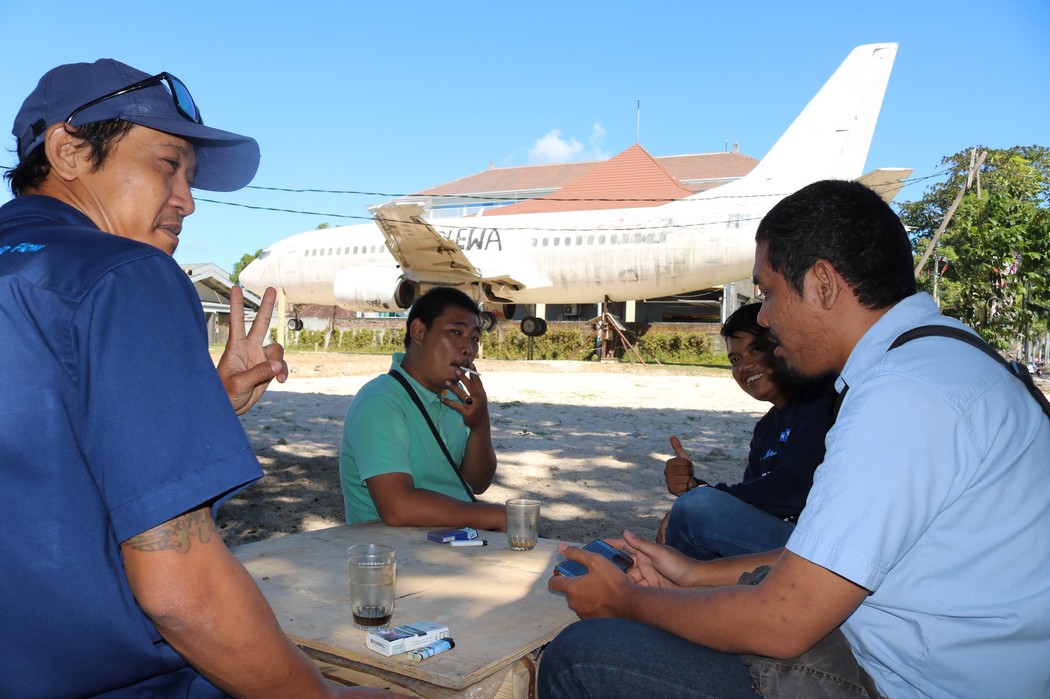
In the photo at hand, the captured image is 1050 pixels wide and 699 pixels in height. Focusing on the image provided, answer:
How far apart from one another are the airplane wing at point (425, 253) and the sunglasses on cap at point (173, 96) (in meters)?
18.0

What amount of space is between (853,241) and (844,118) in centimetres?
2099

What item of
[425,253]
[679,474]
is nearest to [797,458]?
[679,474]

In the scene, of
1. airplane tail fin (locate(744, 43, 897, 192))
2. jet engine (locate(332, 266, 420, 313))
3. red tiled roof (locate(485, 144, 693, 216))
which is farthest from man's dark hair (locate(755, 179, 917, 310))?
red tiled roof (locate(485, 144, 693, 216))

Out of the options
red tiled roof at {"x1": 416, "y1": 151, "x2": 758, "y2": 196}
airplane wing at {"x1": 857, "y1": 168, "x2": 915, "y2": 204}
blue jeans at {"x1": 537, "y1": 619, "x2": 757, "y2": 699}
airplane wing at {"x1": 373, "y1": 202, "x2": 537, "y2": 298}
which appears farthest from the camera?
red tiled roof at {"x1": 416, "y1": 151, "x2": 758, "y2": 196}

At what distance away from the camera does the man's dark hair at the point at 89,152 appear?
4.44ft

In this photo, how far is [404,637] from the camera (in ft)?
5.17

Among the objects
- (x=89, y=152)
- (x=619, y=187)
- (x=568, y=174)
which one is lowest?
(x=89, y=152)

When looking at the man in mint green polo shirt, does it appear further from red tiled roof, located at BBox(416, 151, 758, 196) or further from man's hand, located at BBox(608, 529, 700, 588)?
red tiled roof, located at BBox(416, 151, 758, 196)

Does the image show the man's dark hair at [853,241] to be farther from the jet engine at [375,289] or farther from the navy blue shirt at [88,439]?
the jet engine at [375,289]

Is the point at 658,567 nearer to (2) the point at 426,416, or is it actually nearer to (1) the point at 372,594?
(1) the point at 372,594

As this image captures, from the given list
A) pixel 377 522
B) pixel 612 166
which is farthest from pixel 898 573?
pixel 612 166

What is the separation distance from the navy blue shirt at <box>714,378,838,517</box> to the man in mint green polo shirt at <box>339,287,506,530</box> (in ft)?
3.39

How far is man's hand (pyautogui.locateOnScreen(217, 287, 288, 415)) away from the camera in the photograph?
1.75 meters

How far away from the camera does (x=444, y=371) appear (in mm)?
3367
